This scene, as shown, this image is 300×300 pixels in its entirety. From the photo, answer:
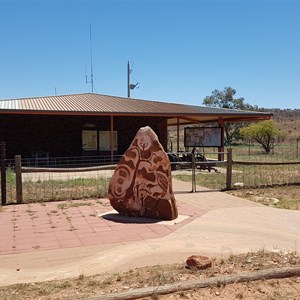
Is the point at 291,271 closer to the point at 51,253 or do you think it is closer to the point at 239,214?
the point at 51,253

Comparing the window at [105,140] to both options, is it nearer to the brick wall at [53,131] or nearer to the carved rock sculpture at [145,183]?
the brick wall at [53,131]

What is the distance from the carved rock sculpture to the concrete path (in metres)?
0.35

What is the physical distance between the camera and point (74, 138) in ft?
69.2

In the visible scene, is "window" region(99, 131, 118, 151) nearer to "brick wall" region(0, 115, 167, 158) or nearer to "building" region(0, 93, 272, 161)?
"building" region(0, 93, 272, 161)

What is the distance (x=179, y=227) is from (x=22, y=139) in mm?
15010

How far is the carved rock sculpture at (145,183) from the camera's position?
737 cm

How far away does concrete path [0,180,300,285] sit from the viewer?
15.8 ft

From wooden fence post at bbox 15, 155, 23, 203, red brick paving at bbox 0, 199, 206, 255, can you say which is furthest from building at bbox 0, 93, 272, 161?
red brick paving at bbox 0, 199, 206, 255

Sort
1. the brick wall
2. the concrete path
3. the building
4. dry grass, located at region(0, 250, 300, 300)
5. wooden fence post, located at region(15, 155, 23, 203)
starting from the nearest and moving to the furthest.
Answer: dry grass, located at region(0, 250, 300, 300)
the concrete path
wooden fence post, located at region(15, 155, 23, 203)
the building
the brick wall

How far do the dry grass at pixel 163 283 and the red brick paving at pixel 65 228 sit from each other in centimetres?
150

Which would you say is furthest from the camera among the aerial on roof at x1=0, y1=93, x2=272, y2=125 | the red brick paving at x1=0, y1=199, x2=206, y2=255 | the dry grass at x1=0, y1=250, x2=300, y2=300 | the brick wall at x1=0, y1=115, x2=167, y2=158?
the brick wall at x1=0, y1=115, x2=167, y2=158

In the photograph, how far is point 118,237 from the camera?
6.08 meters

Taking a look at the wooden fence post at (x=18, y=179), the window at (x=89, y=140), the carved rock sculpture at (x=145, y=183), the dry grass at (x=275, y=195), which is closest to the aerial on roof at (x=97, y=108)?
the window at (x=89, y=140)

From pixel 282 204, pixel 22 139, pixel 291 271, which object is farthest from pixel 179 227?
pixel 22 139
